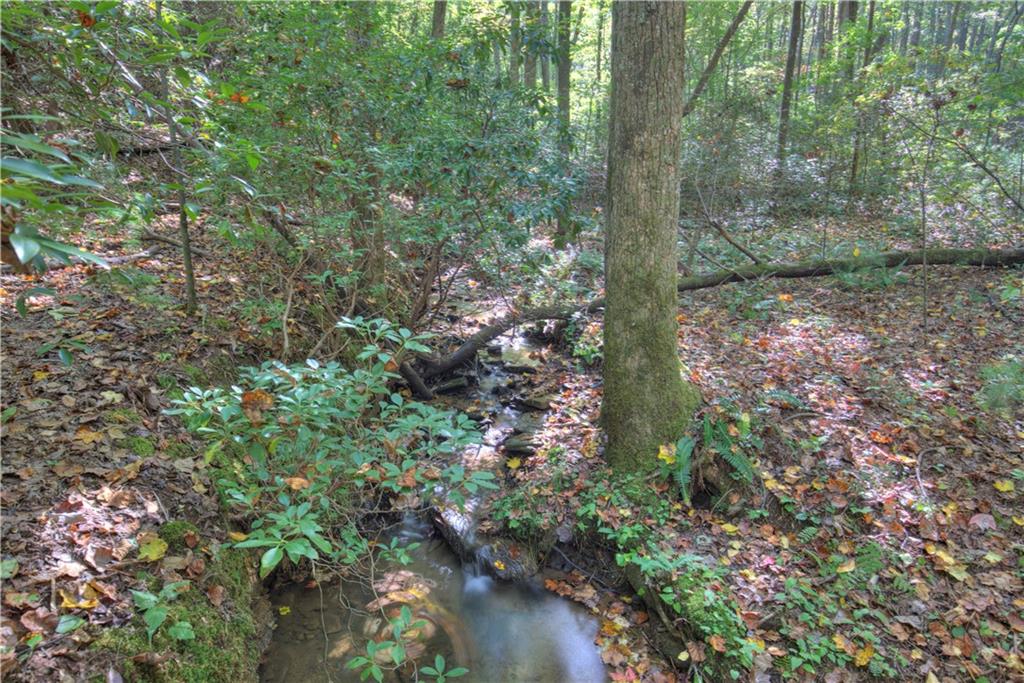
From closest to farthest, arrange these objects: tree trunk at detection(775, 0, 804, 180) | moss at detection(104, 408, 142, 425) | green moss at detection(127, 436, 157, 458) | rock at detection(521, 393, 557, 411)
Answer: green moss at detection(127, 436, 157, 458), moss at detection(104, 408, 142, 425), rock at detection(521, 393, 557, 411), tree trunk at detection(775, 0, 804, 180)

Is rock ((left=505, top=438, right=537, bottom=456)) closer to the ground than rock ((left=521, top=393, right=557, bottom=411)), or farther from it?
closer to the ground

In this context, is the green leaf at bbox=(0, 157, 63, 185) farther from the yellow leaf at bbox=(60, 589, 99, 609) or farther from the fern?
the fern

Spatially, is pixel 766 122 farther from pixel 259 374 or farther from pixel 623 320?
pixel 259 374

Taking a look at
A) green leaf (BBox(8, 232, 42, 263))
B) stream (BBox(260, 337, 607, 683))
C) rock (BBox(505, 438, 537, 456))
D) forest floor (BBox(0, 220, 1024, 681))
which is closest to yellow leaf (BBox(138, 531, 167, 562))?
forest floor (BBox(0, 220, 1024, 681))

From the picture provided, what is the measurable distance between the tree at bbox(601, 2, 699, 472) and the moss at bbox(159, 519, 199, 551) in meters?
3.28

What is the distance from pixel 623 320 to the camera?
4.68 metres

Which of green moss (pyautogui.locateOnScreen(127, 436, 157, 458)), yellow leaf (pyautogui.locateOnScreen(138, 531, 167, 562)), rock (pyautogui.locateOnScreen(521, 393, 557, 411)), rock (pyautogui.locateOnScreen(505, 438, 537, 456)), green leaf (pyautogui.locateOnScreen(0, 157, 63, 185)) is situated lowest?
rock (pyautogui.locateOnScreen(505, 438, 537, 456))

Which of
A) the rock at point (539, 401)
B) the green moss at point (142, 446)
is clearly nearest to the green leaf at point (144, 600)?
the green moss at point (142, 446)

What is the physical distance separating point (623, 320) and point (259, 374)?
2.95 metres

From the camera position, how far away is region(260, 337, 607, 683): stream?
377 cm

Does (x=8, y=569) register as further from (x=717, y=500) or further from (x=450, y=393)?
(x=450, y=393)

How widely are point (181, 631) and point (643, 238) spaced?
13.4 feet

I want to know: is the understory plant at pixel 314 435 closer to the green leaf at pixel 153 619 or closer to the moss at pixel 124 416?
the green leaf at pixel 153 619

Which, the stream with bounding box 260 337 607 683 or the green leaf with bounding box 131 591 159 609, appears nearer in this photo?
the green leaf with bounding box 131 591 159 609
